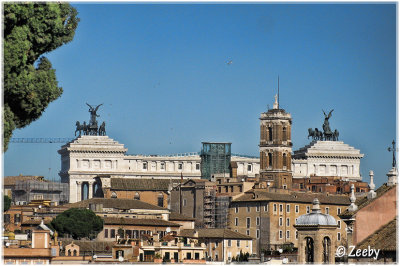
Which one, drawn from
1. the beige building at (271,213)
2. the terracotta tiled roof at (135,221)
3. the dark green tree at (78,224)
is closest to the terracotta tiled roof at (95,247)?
the dark green tree at (78,224)

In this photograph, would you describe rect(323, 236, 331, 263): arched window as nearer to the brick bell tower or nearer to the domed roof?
the domed roof

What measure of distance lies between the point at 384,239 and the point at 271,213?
258 ft

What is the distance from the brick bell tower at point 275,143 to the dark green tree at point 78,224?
48896 mm

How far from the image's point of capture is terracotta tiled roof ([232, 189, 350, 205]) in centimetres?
11925

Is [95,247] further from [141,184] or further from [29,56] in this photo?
[141,184]

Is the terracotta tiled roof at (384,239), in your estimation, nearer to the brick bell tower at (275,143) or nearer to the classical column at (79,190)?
the brick bell tower at (275,143)

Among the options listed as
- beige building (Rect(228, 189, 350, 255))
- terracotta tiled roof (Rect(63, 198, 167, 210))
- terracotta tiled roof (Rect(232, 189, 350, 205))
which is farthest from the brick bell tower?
beige building (Rect(228, 189, 350, 255))

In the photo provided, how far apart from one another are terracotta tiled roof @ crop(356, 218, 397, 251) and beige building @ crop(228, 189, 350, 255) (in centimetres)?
7250

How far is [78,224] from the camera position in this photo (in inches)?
A: 4001

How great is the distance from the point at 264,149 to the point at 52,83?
117 metres

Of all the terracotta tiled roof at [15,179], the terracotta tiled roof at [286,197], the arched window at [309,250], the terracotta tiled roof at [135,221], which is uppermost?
the terracotta tiled roof at [15,179]

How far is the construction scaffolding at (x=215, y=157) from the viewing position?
172212mm

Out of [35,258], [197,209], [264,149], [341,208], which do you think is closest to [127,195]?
[264,149]

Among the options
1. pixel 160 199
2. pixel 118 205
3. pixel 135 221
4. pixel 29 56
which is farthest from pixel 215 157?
pixel 29 56
